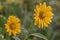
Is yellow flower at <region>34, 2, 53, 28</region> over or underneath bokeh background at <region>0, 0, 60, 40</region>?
over

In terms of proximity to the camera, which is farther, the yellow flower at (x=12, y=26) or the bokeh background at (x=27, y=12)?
the bokeh background at (x=27, y=12)

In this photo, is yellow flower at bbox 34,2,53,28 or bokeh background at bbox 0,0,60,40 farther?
bokeh background at bbox 0,0,60,40

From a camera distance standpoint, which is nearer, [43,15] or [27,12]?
[43,15]

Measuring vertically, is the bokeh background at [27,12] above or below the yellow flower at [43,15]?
below

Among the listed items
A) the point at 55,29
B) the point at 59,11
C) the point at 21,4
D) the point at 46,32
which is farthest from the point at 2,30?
the point at 59,11

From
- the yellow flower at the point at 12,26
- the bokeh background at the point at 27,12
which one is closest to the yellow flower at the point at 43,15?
the yellow flower at the point at 12,26

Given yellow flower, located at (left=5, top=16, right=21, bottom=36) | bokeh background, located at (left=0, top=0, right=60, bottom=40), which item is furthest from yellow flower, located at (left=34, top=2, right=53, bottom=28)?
bokeh background, located at (left=0, top=0, right=60, bottom=40)

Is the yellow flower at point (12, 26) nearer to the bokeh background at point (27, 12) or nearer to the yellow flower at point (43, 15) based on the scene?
the yellow flower at point (43, 15)

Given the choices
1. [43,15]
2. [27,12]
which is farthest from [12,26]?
[27,12]

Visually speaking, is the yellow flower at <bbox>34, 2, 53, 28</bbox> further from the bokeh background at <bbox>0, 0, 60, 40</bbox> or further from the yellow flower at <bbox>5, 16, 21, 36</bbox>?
the bokeh background at <bbox>0, 0, 60, 40</bbox>

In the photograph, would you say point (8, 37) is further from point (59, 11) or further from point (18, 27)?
point (59, 11)

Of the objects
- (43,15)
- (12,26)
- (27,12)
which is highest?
(43,15)

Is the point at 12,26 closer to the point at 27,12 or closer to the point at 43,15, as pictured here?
the point at 43,15
